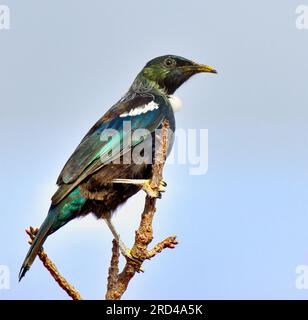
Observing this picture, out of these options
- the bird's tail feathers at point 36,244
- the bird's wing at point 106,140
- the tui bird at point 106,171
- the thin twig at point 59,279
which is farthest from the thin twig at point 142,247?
the bird's wing at point 106,140

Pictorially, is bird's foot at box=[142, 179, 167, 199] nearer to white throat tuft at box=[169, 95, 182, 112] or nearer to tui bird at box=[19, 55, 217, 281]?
tui bird at box=[19, 55, 217, 281]

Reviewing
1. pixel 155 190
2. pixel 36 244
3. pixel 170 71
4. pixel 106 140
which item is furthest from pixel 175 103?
pixel 36 244

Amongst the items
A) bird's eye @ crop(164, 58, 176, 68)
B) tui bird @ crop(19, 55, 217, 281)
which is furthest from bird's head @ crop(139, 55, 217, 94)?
tui bird @ crop(19, 55, 217, 281)

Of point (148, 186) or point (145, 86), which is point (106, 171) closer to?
point (148, 186)

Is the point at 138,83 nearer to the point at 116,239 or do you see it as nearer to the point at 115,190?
the point at 115,190

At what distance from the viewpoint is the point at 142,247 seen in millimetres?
8609

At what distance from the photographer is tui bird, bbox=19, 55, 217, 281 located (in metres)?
9.26

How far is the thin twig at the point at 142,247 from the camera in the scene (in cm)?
849

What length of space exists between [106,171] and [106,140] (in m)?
0.41

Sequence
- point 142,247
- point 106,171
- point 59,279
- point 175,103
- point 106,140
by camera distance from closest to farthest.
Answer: point 59,279 < point 142,247 < point 106,171 < point 106,140 < point 175,103

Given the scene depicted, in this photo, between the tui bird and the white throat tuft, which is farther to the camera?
the white throat tuft

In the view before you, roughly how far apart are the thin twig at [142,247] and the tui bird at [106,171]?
0.16m

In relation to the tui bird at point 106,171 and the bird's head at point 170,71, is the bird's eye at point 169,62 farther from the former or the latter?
the tui bird at point 106,171
